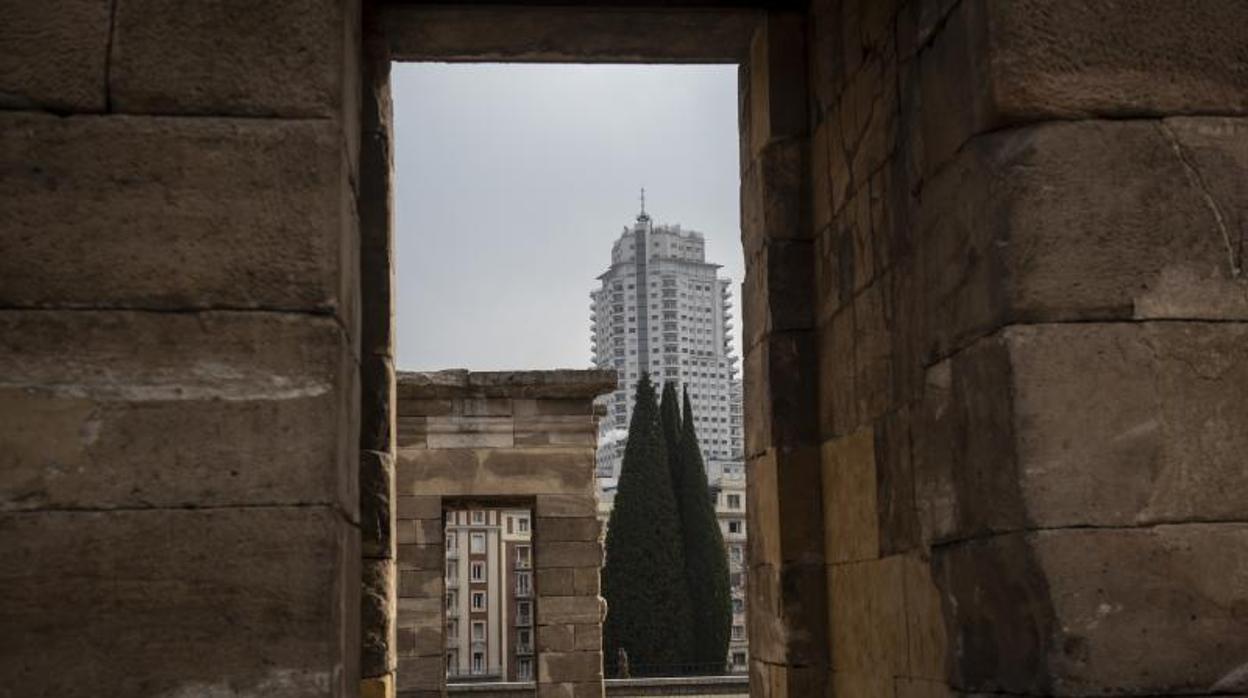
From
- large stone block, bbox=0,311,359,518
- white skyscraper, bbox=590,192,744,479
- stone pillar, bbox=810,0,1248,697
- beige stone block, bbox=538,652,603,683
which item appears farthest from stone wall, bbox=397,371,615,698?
white skyscraper, bbox=590,192,744,479

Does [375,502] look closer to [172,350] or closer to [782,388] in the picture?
[782,388]

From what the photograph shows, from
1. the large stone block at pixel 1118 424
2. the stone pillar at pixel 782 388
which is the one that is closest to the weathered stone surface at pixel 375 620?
the stone pillar at pixel 782 388

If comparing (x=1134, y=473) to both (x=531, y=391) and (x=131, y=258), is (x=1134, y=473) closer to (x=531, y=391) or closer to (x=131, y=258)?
(x=131, y=258)

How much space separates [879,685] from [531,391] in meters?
8.84

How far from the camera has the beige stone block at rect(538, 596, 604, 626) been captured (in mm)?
13766

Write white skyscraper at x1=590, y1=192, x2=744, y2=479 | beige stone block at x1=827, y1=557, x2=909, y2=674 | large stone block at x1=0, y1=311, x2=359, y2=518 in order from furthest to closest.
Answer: white skyscraper at x1=590, y1=192, x2=744, y2=479
beige stone block at x1=827, y1=557, x2=909, y2=674
large stone block at x1=0, y1=311, x2=359, y2=518

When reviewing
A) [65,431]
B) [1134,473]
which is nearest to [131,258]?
[65,431]

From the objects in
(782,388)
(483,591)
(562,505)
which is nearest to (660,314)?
(483,591)

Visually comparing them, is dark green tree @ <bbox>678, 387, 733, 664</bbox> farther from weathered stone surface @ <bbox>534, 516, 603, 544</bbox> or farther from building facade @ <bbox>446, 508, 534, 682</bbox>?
building facade @ <bbox>446, 508, 534, 682</bbox>

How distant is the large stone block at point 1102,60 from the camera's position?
12.8 ft

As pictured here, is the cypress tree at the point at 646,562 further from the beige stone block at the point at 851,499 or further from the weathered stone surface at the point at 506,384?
the beige stone block at the point at 851,499

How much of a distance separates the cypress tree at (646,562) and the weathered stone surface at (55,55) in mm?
31298

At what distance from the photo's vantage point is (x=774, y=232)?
6.04 metres

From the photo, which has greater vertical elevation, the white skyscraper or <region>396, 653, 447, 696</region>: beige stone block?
the white skyscraper
